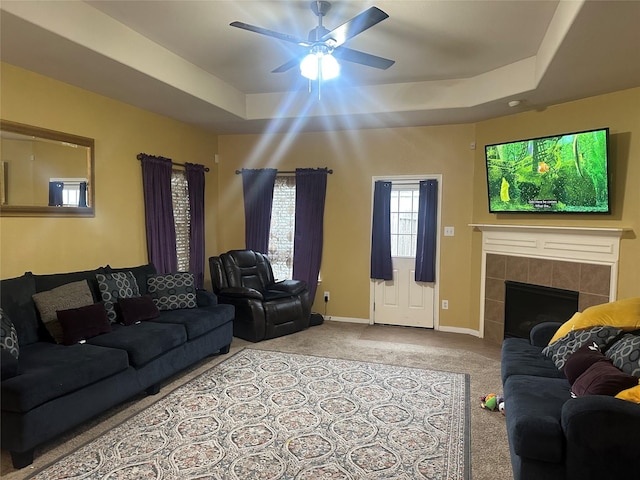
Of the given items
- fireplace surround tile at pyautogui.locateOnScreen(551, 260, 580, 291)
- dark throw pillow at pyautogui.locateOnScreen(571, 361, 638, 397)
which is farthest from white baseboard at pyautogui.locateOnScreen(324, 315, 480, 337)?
dark throw pillow at pyautogui.locateOnScreen(571, 361, 638, 397)

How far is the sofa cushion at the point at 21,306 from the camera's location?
9.73ft

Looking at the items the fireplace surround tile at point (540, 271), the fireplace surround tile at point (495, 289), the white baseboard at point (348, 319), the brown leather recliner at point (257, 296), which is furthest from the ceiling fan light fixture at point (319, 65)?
the white baseboard at point (348, 319)

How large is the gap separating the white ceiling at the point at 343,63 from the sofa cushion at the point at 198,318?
212cm

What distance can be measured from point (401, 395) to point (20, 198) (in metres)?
3.46

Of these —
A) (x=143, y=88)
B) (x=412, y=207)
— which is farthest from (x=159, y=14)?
(x=412, y=207)

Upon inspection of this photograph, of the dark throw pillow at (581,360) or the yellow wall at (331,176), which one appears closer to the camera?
the dark throw pillow at (581,360)

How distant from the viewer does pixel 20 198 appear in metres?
3.37

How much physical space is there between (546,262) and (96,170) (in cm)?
468

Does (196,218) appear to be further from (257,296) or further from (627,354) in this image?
(627,354)

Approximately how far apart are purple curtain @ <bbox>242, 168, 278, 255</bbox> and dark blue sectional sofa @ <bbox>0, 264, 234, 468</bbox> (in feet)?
6.31

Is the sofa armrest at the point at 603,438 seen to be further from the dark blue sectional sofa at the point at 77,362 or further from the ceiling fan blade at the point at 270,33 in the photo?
the dark blue sectional sofa at the point at 77,362

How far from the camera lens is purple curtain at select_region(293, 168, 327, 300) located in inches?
228

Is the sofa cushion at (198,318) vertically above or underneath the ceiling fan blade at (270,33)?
underneath

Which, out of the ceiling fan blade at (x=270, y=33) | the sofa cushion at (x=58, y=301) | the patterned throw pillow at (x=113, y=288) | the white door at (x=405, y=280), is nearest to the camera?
the ceiling fan blade at (x=270, y=33)
